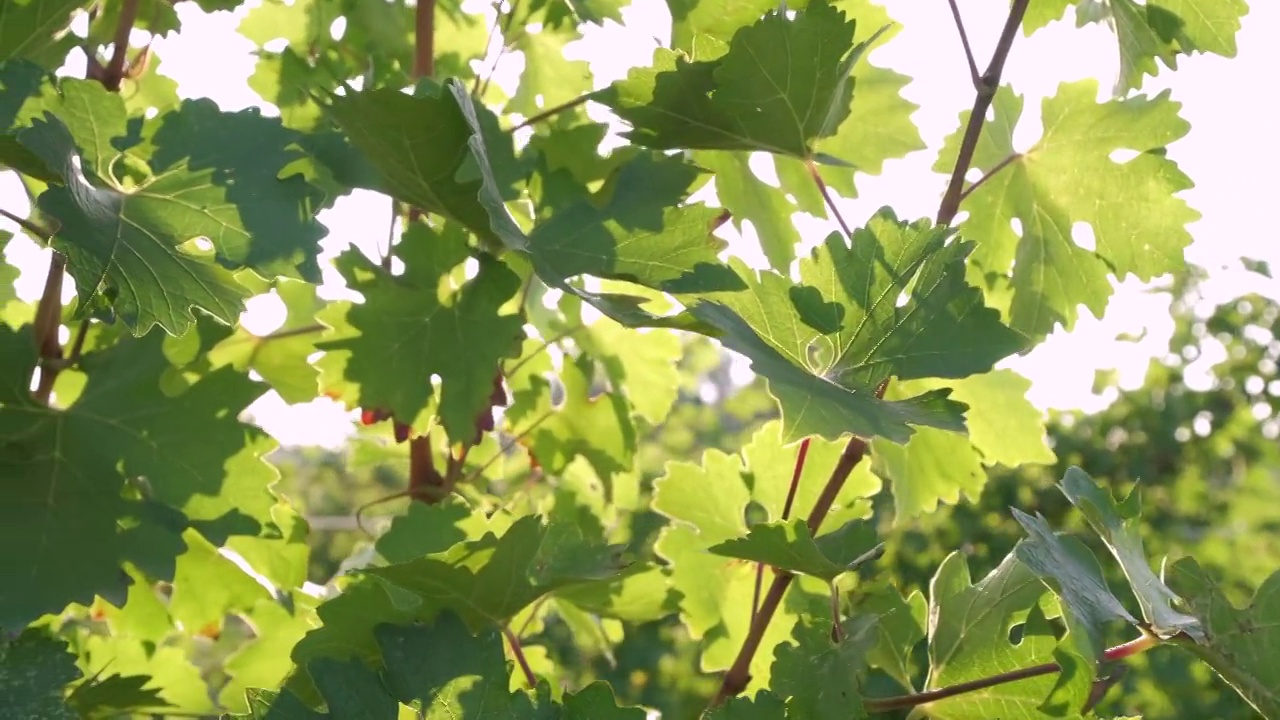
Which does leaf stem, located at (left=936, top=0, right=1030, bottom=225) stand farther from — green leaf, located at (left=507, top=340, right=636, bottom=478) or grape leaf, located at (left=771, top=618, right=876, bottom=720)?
green leaf, located at (left=507, top=340, right=636, bottom=478)

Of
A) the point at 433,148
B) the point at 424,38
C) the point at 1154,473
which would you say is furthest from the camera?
the point at 1154,473

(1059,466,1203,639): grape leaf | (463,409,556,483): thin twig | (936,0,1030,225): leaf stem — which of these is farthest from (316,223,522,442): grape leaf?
(1059,466,1203,639): grape leaf

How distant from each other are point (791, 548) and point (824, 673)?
0.10 metres

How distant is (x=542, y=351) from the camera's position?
1.45 meters

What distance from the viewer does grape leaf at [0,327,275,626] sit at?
99 centimetres

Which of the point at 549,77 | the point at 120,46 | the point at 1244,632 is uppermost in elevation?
the point at 120,46

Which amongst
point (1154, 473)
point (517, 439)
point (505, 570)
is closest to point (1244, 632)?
point (505, 570)

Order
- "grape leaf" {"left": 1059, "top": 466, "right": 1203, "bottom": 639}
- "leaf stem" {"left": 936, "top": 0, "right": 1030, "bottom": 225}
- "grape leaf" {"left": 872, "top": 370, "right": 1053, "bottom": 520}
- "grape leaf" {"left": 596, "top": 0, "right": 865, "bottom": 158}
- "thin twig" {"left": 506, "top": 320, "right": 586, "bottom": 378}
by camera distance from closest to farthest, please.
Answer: "grape leaf" {"left": 1059, "top": 466, "right": 1203, "bottom": 639} < "grape leaf" {"left": 596, "top": 0, "right": 865, "bottom": 158} < "leaf stem" {"left": 936, "top": 0, "right": 1030, "bottom": 225} < "grape leaf" {"left": 872, "top": 370, "right": 1053, "bottom": 520} < "thin twig" {"left": 506, "top": 320, "right": 586, "bottom": 378}

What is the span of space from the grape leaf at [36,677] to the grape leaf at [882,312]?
610 mm

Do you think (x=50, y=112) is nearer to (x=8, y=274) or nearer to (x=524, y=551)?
(x=8, y=274)

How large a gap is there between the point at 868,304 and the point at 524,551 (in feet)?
1.00

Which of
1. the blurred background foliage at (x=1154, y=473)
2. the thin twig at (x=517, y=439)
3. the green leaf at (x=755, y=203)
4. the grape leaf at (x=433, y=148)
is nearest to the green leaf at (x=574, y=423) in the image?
the thin twig at (x=517, y=439)

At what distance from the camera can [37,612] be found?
3.13ft

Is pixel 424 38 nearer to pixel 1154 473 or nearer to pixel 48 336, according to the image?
pixel 48 336
